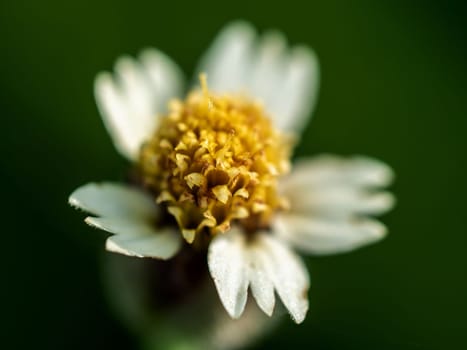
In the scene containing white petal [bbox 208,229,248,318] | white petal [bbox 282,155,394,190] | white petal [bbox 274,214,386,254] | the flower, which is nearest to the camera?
white petal [bbox 208,229,248,318]

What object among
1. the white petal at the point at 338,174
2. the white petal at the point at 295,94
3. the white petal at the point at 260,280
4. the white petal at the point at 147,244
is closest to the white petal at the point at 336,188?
the white petal at the point at 338,174

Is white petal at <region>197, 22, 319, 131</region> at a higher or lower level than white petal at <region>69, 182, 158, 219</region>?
higher

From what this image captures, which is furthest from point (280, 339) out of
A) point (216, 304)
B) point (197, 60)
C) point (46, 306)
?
point (197, 60)

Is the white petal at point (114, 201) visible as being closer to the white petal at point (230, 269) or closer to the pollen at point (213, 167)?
the pollen at point (213, 167)

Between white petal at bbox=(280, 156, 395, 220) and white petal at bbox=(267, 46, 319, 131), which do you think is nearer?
white petal at bbox=(280, 156, 395, 220)

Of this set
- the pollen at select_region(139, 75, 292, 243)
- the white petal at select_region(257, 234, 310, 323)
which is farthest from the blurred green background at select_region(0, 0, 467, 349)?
the pollen at select_region(139, 75, 292, 243)

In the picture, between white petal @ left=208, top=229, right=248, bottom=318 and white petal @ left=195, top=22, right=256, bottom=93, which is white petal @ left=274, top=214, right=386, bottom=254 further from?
white petal @ left=195, top=22, right=256, bottom=93

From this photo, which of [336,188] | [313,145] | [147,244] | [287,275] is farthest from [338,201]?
[313,145]
